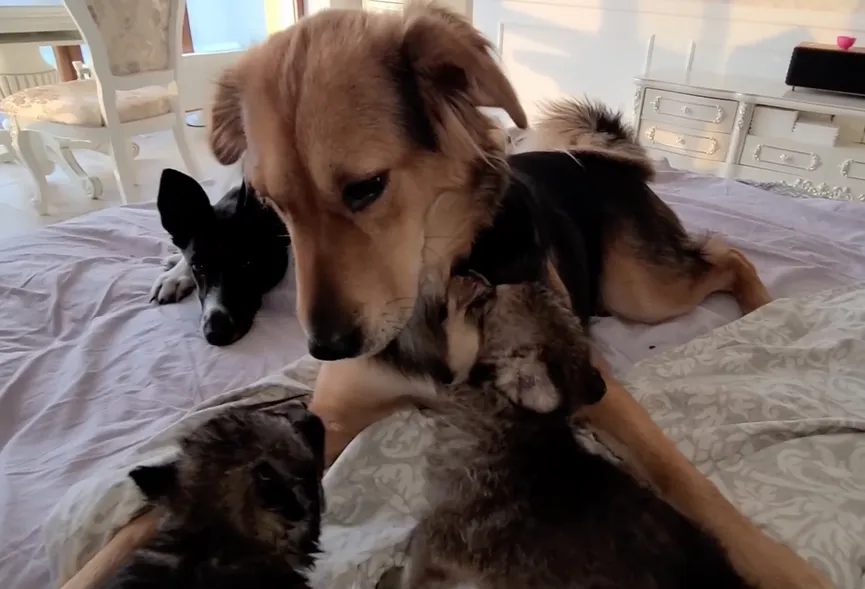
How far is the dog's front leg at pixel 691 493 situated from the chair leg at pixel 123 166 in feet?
10.4

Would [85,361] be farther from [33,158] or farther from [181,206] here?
[33,158]

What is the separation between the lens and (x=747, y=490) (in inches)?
44.2

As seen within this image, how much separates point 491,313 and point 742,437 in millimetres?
486

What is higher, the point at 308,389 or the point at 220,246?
the point at 220,246

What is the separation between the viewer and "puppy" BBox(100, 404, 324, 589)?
928 millimetres

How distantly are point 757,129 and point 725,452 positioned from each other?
2573 millimetres

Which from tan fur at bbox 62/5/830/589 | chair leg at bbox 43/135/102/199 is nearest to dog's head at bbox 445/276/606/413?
tan fur at bbox 62/5/830/589

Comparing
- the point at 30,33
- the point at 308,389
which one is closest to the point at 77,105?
the point at 30,33

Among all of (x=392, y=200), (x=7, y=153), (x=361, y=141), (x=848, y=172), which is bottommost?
(x=7, y=153)

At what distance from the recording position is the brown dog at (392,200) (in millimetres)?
1037

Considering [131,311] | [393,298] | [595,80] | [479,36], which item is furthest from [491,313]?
[595,80]

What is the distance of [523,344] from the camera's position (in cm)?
108

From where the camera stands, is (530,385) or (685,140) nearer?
(530,385)

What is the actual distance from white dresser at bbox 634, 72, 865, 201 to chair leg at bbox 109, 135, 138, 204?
2.73 metres
